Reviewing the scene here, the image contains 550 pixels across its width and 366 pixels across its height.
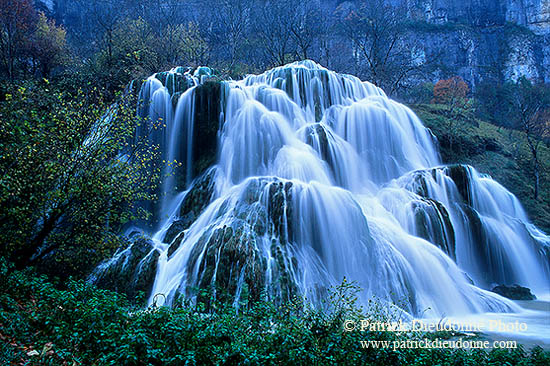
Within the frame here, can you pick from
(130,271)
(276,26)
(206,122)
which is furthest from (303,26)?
(130,271)

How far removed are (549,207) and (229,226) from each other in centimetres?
1850

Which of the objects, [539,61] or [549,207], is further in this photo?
[539,61]

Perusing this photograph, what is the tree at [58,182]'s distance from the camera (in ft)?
22.9

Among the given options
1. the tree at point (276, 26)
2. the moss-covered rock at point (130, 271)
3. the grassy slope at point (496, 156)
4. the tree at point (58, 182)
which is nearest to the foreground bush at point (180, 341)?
the tree at point (58, 182)

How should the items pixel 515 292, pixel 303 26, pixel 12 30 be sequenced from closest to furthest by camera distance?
pixel 515 292 < pixel 12 30 < pixel 303 26

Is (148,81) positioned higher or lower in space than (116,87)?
lower

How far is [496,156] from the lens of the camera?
21828 millimetres

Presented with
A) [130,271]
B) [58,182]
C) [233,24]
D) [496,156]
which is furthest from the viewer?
[233,24]

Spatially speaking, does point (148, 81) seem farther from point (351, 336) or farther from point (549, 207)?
point (549, 207)

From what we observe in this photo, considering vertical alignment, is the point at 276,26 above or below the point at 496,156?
above

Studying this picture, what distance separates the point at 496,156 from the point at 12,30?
39.4 metres

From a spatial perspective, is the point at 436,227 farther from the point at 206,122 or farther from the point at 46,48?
the point at 46,48

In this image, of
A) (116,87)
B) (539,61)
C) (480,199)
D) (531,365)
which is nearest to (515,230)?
(480,199)

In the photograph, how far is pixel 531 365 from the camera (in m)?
4.95
